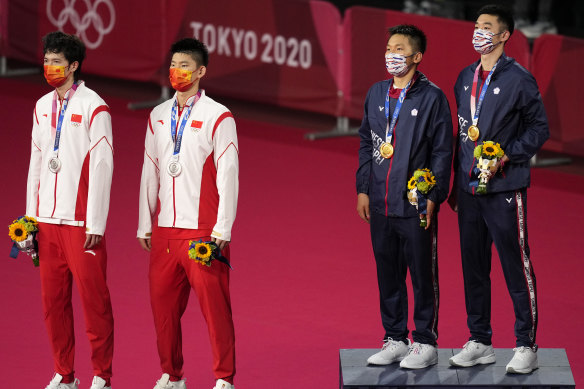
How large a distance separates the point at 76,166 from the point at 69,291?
811 millimetres

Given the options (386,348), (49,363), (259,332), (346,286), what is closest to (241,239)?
(346,286)

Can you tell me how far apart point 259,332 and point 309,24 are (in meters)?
6.66

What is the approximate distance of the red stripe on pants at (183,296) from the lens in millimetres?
7289

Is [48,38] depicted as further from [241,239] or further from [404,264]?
[241,239]

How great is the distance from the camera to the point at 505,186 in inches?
283

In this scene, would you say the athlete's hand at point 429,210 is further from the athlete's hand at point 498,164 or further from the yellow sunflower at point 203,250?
the yellow sunflower at point 203,250

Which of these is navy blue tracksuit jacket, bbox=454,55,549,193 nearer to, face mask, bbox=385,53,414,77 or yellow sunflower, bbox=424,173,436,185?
yellow sunflower, bbox=424,173,436,185

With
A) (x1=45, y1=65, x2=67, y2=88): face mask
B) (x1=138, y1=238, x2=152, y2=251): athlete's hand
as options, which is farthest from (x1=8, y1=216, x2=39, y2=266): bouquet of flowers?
(x1=45, y1=65, x2=67, y2=88): face mask

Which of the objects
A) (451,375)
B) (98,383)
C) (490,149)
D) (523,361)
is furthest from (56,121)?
(523,361)

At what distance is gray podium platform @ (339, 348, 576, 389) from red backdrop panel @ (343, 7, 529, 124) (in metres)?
6.38

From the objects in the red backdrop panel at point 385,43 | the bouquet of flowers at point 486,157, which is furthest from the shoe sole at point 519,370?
the red backdrop panel at point 385,43

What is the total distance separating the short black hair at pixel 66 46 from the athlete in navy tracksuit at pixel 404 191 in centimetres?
181

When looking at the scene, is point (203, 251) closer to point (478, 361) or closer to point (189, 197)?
point (189, 197)

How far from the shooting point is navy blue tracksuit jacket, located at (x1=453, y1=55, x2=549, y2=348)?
714 centimetres
